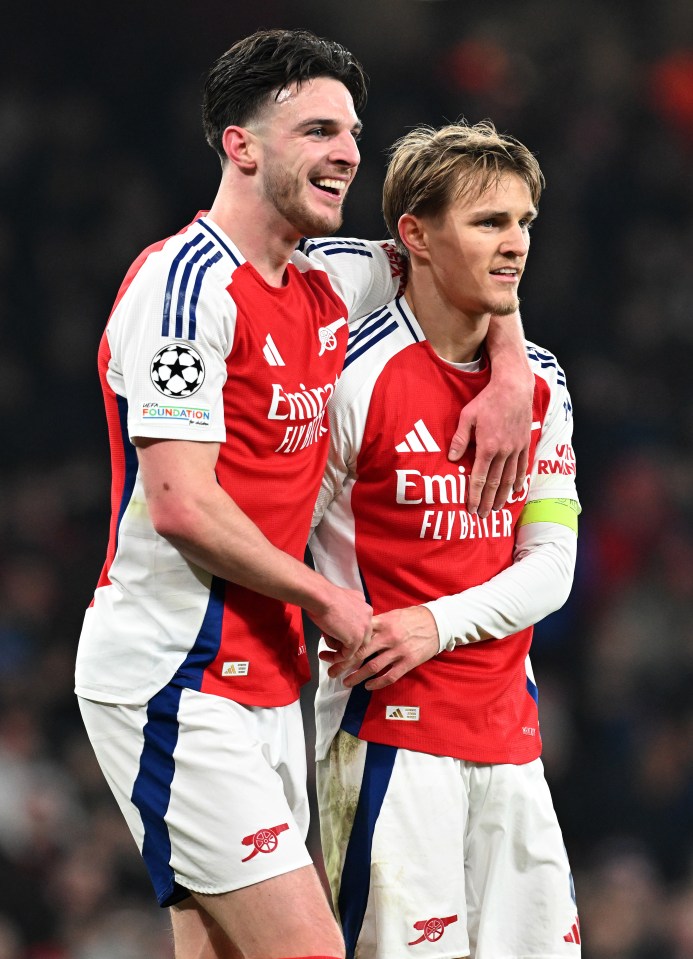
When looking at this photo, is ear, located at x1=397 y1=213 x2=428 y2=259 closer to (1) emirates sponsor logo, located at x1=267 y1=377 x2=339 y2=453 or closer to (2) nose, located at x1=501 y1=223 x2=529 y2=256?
(2) nose, located at x1=501 y1=223 x2=529 y2=256

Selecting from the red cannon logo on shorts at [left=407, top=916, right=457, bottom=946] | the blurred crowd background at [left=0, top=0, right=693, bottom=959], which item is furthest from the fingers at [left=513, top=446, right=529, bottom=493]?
the blurred crowd background at [left=0, top=0, right=693, bottom=959]

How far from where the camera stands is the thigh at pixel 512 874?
2.95 m

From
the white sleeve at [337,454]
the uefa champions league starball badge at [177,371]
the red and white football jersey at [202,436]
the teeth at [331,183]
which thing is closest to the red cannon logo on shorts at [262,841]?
the red and white football jersey at [202,436]

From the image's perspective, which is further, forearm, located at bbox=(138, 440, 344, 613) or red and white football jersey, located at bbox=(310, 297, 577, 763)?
red and white football jersey, located at bbox=(310, 297, 577, 763)

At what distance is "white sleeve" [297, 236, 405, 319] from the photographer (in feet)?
9.90

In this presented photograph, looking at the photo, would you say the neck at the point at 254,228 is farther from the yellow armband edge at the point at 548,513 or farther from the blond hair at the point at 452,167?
the yellow armband edge at the point at 548,513

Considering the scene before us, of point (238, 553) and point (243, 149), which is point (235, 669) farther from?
point (243, 149)

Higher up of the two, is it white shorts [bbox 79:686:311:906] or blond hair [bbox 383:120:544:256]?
blond hair [bbox 383:120:544:256]

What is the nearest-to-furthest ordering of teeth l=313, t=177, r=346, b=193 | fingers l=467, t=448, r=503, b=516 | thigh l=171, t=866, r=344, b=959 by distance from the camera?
thigh l=171, t=866, r=344, b=959, teeth l=313, t=177, r=346, b=193, fingers l=467, t=448, r=503, b=516

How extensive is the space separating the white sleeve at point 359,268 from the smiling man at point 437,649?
77 mm

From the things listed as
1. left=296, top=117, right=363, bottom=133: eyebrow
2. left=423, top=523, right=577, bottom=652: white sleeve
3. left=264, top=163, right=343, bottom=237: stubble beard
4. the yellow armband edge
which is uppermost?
left=296, top=117, right=363, bottom=133: eyebrow

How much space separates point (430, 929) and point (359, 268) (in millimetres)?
1536

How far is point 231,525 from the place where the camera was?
2469 mm

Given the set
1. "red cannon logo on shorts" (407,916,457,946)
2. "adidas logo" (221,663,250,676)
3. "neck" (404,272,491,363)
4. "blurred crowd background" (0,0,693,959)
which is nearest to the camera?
"adidas logo" (221,663,250,676)
